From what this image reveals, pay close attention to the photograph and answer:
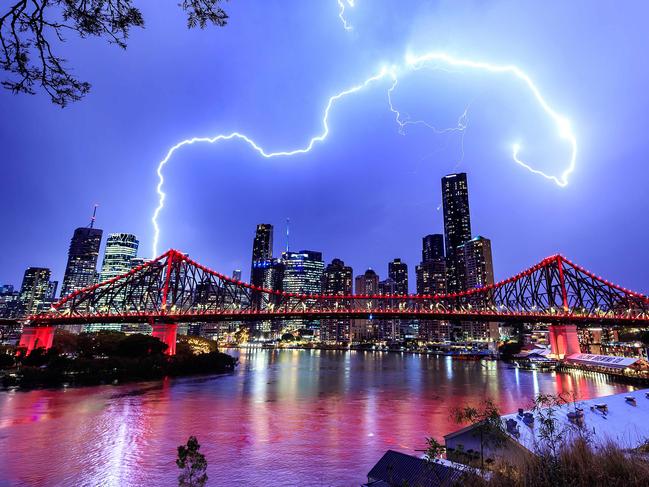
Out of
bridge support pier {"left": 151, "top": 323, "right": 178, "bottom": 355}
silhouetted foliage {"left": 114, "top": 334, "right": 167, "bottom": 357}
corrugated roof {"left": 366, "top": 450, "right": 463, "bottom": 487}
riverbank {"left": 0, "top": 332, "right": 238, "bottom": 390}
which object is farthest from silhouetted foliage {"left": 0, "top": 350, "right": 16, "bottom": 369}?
corrugated roof {"left": 366, "top": 450, "right": 463, "bottom": 487}

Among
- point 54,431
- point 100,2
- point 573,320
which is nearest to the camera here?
point 100,2

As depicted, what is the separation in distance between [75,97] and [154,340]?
228ft

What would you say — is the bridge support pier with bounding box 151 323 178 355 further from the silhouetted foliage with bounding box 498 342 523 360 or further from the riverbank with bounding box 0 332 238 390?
the silhouetted foliage with bounding box 498 342 523 360

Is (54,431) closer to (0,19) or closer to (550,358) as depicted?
(0,19)

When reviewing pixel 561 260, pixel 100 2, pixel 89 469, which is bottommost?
pixel 89 469

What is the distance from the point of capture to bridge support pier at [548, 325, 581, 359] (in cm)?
8112

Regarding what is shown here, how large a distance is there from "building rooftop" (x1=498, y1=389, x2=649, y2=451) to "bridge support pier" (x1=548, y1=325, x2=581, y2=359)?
71955 mm

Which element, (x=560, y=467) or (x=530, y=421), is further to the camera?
(x=530, y=421)

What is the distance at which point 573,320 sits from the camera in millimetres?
75188

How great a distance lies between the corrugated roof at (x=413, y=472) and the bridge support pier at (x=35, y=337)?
81.2 m

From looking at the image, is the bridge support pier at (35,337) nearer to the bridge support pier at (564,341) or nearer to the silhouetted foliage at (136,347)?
the silhouetted foliage at (136,347)

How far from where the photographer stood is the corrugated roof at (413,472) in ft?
39.9

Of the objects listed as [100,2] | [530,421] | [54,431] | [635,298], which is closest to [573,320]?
[635,298]

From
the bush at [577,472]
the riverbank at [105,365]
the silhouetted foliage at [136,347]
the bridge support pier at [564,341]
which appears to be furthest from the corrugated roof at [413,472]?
the bridge support pier at [564,341]
